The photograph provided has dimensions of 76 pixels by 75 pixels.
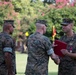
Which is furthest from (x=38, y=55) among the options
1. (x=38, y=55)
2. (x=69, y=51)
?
(x=69, y=51)

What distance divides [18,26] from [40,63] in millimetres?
42474

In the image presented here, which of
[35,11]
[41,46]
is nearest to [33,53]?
[41,46]

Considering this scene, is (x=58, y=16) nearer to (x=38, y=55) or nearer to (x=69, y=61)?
(x=69, y=61)

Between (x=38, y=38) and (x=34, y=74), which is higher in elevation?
(x=38, y=38)

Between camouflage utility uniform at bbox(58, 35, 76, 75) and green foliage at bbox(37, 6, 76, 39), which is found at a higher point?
camouflage utility uniform at bbox(58, 35, 76, 75)

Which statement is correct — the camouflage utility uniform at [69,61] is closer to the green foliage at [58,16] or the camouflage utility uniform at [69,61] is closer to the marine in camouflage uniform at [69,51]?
the marine in camouflage uniform at [69,51]

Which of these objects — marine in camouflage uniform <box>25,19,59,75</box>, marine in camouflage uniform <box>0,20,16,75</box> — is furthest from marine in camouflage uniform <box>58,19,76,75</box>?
marine in camouflage uniform <box>0,20,16,75</box>

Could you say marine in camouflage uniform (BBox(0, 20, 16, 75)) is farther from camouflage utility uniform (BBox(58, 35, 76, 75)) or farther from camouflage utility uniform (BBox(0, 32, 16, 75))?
camouflage utility uniform (BBox(58, 35, 76, 75))

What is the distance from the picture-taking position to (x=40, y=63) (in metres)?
6.19

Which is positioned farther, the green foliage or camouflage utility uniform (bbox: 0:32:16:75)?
the green foliage

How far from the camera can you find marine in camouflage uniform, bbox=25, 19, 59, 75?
616 cm

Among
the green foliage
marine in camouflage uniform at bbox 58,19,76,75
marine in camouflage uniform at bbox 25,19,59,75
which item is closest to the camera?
marine in camouflage uniform at bbox 25,19,59,75

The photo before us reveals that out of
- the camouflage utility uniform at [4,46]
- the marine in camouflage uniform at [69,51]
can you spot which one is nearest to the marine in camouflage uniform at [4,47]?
the camouflage utility uniform at [4,46]

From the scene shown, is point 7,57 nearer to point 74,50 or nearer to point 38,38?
point 38,38
